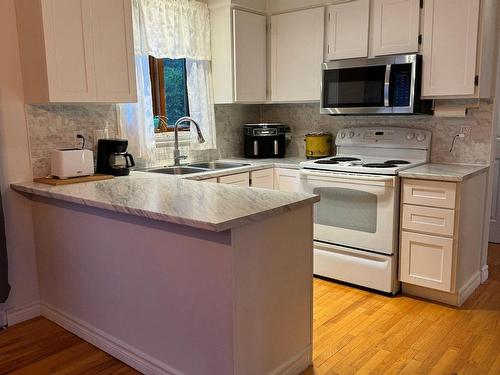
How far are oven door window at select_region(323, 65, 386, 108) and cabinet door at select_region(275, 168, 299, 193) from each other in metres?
0.60

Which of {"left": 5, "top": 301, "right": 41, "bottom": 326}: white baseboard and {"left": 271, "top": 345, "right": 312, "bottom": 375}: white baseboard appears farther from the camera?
{"left": 5, "top": 301, "right": 41, "bottom": 326}: white baseboard

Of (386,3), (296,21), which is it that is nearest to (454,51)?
(386,3)

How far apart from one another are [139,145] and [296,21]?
5.55ft

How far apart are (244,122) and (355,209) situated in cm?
161

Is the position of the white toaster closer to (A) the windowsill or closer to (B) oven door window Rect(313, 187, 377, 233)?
(A) the windowsill

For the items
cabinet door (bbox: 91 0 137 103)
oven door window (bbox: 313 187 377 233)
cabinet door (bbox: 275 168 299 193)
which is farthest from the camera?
cabinet door (bbox: 275 168 299 193)

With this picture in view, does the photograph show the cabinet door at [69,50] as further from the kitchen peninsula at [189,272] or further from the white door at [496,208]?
the white door at [496,208]

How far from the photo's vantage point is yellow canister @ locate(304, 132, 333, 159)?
3.96 meters

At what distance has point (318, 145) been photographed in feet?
13.0

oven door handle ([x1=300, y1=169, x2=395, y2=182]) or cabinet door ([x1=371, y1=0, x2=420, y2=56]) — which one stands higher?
cabinet door ([x1=371, y1=0, x2=420, y2=56])

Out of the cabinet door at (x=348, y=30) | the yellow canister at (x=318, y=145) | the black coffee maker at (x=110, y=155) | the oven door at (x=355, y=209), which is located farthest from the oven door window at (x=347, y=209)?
the black coffee maker at (x=110, y=155)

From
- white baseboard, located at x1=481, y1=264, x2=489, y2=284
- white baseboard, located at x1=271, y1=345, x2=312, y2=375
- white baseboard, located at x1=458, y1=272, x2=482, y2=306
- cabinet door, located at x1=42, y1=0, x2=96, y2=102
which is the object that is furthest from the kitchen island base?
white baseboard, located at x1=481, y1=264, x2=489, y2=284

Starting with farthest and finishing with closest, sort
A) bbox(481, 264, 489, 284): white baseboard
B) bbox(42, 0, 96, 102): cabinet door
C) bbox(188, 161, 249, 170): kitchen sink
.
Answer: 1. bbox(188, 161, 249, 170): kitchen sink
2. bbox(481, 264, 489, 284): white baseboard
3. bbox(42, 0, 96, 102): cabinet door

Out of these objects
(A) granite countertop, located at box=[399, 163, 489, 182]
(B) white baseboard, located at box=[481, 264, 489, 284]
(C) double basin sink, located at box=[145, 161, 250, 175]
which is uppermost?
(A) granite countertop, located at box=[399, 163, 489, 182]
